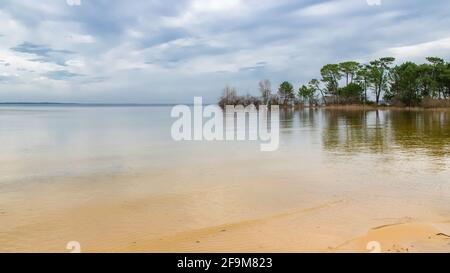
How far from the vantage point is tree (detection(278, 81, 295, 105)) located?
318ft

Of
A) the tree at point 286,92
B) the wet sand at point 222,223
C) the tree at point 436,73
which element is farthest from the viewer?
the tree at point 286,92

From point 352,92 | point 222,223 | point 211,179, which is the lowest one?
point 222,223

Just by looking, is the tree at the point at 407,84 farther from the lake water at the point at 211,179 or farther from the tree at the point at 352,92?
the lake water at the point at 211,179

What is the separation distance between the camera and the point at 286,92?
9725 cm

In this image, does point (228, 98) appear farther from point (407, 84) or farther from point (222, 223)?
point (222, 223)

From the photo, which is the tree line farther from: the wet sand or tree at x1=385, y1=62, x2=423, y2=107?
the wet sand

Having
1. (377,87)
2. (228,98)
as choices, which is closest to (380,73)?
(377,87)

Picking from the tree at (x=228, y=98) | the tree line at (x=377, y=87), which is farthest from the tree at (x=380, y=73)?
the tree at (x=228, y=98)

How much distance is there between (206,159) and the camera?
12.8 metres

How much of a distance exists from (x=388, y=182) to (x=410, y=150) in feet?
19.4

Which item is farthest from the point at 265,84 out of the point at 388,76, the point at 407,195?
the point at 407,195

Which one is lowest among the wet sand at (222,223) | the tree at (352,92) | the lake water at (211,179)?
the wet sand at (222,223)

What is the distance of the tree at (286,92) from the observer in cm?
9681
